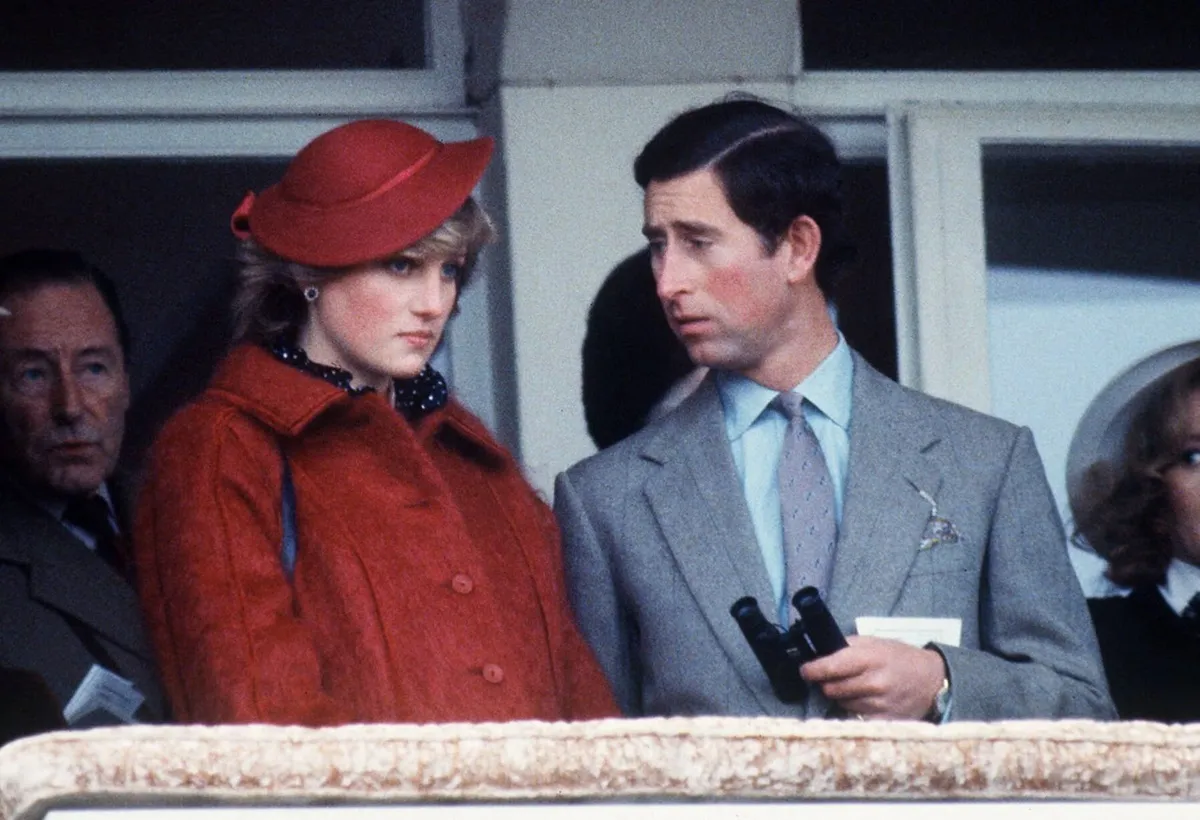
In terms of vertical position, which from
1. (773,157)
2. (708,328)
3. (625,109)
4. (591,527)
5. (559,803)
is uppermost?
(625,109)

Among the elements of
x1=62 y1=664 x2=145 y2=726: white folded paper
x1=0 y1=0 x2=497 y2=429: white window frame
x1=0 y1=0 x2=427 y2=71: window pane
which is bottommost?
x1=62 y1=664 x2=145 y2=726: white folded paper

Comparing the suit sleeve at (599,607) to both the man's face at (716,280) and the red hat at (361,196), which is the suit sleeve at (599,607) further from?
the red hat at (361,196)

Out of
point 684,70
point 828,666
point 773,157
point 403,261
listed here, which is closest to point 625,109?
point 684,70

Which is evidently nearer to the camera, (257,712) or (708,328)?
(257,712)

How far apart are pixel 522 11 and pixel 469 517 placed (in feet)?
4.38

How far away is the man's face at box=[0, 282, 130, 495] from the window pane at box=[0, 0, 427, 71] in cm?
92

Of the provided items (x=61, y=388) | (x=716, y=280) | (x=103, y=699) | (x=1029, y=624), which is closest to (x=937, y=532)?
(x=1029, y=624)

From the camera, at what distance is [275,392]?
2.84 m

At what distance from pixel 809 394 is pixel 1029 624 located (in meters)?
0.41

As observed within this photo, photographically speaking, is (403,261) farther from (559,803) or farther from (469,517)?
(559,803)

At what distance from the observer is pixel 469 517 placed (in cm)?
297

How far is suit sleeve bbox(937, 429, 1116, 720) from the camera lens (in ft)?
9.46

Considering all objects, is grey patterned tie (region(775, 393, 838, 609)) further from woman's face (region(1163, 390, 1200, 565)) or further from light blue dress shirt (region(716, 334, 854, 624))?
woman's face (region(1163, 390, 1200, 565))

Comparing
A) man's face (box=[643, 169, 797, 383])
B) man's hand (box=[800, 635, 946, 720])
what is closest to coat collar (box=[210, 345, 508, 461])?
man's face (box=[643, 169, 797, 383])
